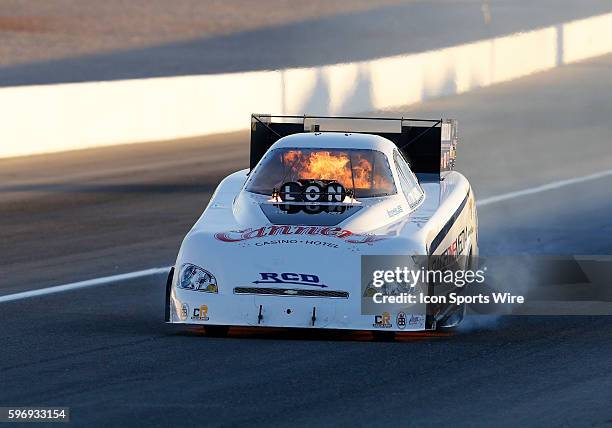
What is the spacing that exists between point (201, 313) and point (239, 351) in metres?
0.48

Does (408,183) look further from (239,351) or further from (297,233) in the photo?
(239,351)

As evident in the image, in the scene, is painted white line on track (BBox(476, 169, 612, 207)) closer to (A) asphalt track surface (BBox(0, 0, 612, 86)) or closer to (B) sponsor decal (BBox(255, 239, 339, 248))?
(B) sponsor decal (BBox(255, 239, 339, 248))

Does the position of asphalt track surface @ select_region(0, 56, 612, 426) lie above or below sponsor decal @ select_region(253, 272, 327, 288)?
below

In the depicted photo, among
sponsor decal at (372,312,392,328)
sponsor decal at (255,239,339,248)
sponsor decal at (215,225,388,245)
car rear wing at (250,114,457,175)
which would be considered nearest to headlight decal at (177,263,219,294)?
sponsor decal at (215,225,388,245)

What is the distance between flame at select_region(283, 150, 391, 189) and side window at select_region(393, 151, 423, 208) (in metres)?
0.21

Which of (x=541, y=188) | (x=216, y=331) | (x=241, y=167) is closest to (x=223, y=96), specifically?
(x=241, y=167)

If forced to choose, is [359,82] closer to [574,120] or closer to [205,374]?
[574,120]

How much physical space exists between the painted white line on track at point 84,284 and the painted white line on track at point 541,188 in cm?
616

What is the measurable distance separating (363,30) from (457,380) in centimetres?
4767

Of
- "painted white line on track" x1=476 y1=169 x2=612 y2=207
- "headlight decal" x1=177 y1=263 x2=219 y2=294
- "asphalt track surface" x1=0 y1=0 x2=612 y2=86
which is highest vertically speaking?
"asphalt track surface" x1=0 y1=0 x2=612 y2=86

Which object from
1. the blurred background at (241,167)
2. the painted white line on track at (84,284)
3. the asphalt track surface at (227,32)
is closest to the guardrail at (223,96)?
the blurred background at (241,167)

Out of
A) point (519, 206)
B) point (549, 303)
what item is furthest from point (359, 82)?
point (549, 303)

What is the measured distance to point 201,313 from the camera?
1069 centimetres
